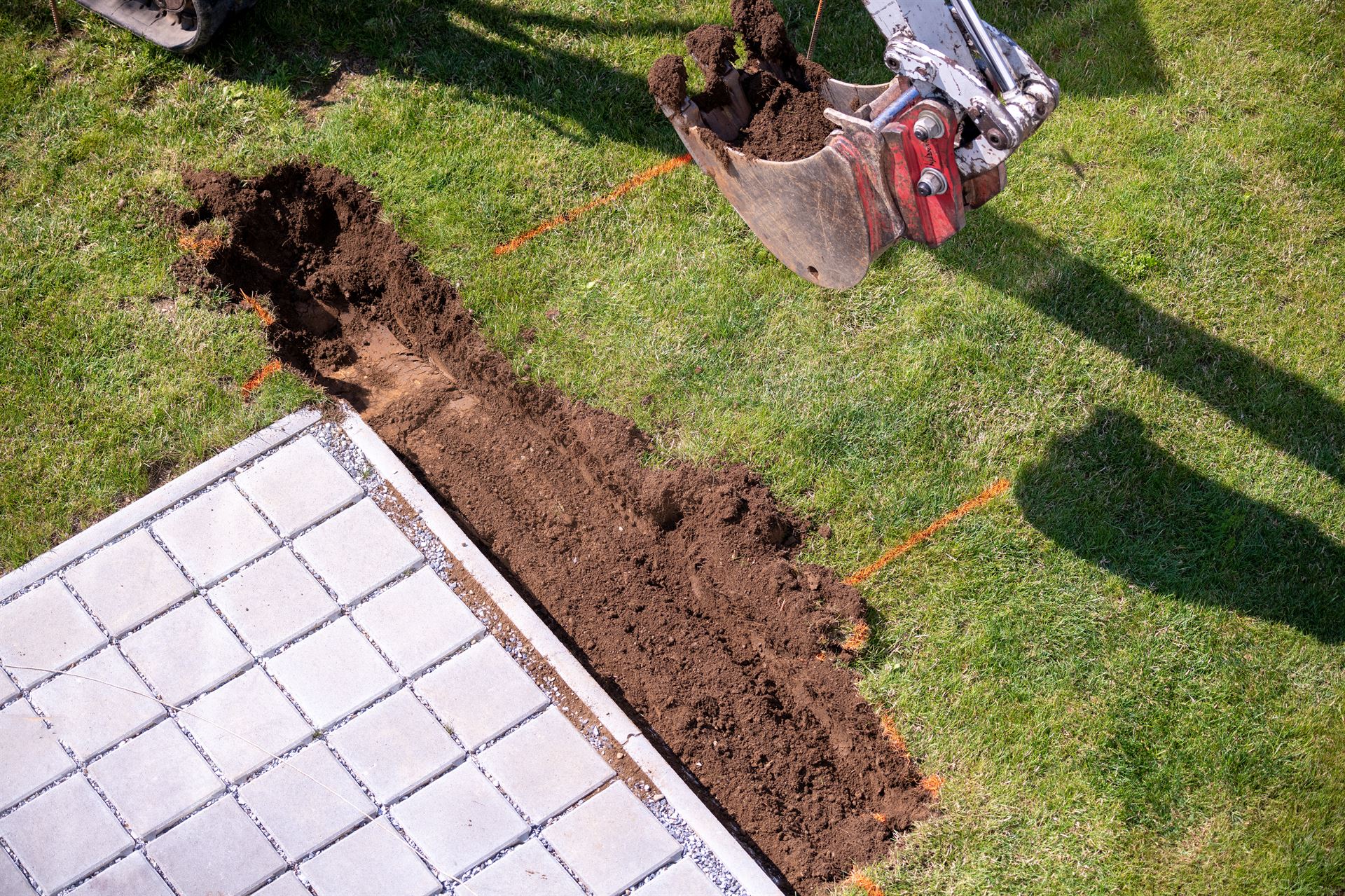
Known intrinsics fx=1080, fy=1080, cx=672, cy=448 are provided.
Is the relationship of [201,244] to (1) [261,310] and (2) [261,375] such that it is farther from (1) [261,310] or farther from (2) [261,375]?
(2) [261,375]

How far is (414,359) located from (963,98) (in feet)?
10.8

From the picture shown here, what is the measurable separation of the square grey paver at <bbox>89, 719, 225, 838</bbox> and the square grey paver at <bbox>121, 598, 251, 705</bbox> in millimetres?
209

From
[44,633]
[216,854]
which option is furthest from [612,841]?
[44,633]

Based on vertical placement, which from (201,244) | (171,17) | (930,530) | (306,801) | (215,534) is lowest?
(930,530)

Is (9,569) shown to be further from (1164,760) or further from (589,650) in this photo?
(1164,760)

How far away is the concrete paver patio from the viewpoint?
183 inches

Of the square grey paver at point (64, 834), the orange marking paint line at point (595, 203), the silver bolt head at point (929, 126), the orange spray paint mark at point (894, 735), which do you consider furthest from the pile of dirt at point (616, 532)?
the square grey paver at point (64, 834)

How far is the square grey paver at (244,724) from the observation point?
4.86 meters

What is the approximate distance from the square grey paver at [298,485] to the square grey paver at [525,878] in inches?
76.3

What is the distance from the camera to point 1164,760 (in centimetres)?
491

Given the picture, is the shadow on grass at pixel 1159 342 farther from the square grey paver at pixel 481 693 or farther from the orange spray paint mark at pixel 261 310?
the orange spray paint mark at pixel 261 310

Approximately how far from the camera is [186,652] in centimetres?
511

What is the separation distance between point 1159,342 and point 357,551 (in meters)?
4.43

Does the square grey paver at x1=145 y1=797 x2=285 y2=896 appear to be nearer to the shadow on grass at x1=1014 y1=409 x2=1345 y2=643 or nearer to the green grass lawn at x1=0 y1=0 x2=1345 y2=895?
the green grass lawn at x1=0 y1=0 x2=1345 y2=895
